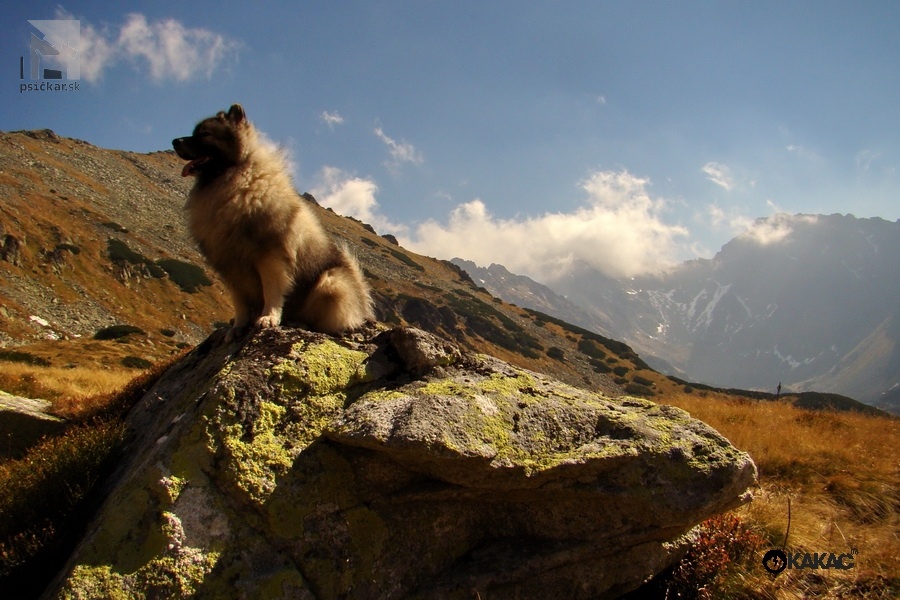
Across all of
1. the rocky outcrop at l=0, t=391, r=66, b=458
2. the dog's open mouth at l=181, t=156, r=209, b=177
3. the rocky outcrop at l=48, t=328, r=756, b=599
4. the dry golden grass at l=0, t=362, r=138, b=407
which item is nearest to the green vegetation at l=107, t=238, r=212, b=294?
the dry golden grass at l=0, t=362, r=138, b=407

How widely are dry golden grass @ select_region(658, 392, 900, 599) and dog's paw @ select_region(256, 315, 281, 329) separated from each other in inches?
204

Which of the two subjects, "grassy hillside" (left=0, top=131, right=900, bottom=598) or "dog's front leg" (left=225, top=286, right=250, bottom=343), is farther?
"dog's front leg" (left=225, top=286, right=250, bottom=343)

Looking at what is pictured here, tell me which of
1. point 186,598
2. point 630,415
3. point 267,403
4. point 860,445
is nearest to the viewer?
point 186,598

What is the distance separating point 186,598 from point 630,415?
3.94m

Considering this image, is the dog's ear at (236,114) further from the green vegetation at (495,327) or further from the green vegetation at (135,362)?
the green vegetation at (495,327)

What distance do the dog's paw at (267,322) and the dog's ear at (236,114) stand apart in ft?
8.02

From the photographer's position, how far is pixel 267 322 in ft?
17.9

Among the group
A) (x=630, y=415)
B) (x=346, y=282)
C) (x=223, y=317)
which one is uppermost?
(x=346, y=282)

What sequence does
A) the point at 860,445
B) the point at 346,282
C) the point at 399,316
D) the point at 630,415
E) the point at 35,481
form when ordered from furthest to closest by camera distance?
1. the point at 399,316
2. the point at 860,445
3. the point at 346,282
4. the point at 630,415
5. the point at 35,481

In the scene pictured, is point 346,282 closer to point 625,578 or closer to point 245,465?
point 245,465

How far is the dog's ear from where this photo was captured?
5.98m

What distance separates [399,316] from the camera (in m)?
61.1

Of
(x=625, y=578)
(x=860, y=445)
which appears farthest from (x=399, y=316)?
(x=625, y=578)

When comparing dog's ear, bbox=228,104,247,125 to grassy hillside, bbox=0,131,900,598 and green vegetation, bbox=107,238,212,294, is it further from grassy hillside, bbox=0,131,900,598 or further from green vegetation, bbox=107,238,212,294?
green vegetation, bbox=107,238,212,294
